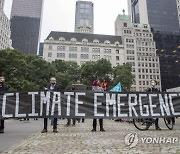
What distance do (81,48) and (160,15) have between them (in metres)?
51.4

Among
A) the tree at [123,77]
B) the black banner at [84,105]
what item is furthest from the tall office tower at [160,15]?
the black banner at [84,105]

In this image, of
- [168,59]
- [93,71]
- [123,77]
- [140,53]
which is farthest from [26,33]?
[123,77]

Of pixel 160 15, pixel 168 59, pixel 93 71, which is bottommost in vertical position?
pixel 93 71

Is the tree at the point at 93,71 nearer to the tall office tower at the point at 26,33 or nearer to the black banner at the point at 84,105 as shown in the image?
the black banner at the point at 84,105

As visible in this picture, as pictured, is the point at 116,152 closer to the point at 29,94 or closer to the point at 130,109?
the point at 130,109

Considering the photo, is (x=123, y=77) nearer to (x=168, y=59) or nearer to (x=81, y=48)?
(x=81, y=48)

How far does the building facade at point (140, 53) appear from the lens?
10219 centimetres

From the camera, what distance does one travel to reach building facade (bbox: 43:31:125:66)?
9388cm

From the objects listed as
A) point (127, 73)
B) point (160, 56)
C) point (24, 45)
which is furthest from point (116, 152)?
point (24, 45)

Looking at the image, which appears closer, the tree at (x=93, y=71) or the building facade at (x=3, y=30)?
the tree at (x=93, y=71)

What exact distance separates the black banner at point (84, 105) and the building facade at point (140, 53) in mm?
92455

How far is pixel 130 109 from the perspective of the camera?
9.13 meters

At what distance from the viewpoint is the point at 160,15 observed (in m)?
121

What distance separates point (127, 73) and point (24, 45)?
12543 cm
